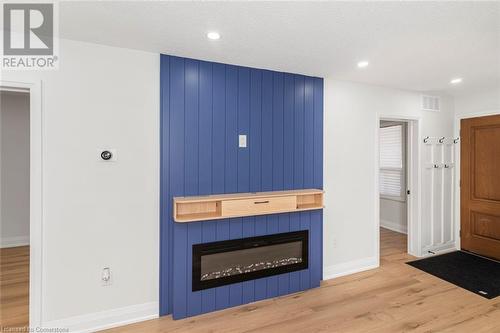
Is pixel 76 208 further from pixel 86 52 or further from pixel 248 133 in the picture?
pixel 248 133

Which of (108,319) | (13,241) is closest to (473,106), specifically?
(108,319)

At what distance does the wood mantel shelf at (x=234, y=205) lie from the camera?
2.48 meters

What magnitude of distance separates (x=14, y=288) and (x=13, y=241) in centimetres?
203

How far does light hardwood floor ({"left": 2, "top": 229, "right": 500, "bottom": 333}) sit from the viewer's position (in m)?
2.36

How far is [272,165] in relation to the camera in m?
2.98

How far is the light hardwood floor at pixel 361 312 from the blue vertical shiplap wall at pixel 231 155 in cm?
15

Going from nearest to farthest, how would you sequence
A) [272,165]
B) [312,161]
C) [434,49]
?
[434,49]
[272,165]
[312,161]

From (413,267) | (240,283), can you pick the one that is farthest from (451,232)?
(240,283)

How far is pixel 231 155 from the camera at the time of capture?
9.16 feet

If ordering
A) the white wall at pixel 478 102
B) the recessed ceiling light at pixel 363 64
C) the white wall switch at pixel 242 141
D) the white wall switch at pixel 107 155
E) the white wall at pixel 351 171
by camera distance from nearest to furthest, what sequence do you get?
1. the white wall switch at pixel 107 155
2. the recessed ceiling light at pixel 363 64
3. the white wall switch at pixel 242 141
4. the white wall at pixel 351 171
5. the white wall at pixel 478 102

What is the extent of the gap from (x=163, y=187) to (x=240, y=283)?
1.25 metres

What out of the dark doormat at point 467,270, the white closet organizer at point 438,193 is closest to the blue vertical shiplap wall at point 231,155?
the dark doormat at point 467,270

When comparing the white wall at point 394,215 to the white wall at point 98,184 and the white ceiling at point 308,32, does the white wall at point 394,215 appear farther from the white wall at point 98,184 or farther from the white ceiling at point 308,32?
the white wall at point 98,184

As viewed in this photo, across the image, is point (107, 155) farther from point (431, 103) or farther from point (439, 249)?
point (439, 249)
